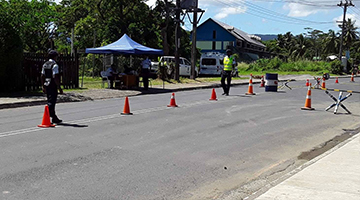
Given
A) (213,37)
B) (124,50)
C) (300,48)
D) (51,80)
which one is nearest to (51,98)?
(51,80)

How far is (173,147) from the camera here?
8.20 meters

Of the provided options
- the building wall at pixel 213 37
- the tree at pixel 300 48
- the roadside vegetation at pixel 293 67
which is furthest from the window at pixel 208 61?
the tree at pixel 300 48

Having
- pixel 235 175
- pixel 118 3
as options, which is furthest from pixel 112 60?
pixel 235 175

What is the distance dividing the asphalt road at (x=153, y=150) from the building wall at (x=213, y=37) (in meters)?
61.4

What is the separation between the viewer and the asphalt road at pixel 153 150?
572cm

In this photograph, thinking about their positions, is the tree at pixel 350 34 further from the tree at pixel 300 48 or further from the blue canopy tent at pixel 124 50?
the blue canopy tent at pixel 124 50

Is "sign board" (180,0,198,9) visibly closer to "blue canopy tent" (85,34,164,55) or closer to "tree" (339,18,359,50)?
"blue canopy tent" (85,34,164,55)

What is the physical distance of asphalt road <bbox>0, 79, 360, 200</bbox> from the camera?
572cm

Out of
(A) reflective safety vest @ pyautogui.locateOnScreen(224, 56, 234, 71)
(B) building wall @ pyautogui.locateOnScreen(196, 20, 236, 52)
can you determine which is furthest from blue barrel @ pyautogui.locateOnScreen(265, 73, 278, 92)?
(B) building wall @ pyautogui.locateOnScreen(196, 20, 236, 52)

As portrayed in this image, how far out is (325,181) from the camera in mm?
5969

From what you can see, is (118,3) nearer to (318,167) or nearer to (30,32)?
(30,32)

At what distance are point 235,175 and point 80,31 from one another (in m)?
33.1

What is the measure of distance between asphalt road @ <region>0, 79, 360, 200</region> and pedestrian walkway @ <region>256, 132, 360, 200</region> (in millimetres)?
489

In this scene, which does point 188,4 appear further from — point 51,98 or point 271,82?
point 51,98
